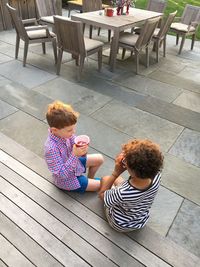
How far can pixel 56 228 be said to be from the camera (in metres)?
1.74

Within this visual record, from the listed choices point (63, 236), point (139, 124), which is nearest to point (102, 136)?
point (139, 124)

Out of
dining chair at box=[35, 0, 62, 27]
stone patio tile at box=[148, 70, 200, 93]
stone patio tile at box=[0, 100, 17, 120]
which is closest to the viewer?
stone patio tile at box=[0, 100, 17, 120]

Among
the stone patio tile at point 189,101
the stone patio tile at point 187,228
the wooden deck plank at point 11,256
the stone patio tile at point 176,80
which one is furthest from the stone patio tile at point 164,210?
the stone patio tile at point 176,80

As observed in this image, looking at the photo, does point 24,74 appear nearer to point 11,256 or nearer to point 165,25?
point 165,25

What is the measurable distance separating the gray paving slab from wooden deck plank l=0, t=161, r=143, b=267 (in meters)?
1.06

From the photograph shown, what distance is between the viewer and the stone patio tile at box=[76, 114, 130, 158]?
2.58 meters

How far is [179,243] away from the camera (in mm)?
1760

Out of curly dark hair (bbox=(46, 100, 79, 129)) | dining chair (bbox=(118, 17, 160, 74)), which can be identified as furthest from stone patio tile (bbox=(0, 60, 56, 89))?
curly dark hair (bbox=(46, 100, 79, 129))

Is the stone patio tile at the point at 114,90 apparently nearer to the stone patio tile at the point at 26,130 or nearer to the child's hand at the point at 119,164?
the stone patio tile at the point at 26,130

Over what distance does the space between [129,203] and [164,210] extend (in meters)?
0.63

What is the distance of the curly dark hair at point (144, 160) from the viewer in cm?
132

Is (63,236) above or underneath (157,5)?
underneath

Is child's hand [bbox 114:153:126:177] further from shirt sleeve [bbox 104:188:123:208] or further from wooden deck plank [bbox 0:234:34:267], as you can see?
wooden deck plank [bbox 0:234:34:267]

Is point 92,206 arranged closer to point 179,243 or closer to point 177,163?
point 179,243
